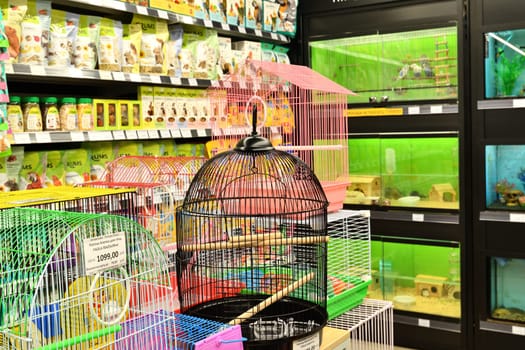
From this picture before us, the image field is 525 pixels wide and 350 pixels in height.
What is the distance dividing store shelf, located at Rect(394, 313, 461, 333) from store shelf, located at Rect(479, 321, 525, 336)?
17 cm

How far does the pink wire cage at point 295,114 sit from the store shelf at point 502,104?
0.93m

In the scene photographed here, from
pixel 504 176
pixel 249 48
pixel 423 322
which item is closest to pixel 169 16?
pixel 249 48

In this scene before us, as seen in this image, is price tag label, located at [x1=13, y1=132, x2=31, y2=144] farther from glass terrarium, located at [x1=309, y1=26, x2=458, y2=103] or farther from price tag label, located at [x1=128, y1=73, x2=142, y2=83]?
glass terrarium, located at [x1=309, y1=26, x2=458, y2=103]

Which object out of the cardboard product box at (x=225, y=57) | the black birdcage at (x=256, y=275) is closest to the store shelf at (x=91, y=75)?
the cardboard product box at (x=225, y=57)

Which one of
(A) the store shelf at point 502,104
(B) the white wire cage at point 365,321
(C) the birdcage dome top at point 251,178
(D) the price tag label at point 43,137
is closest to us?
(C) the birdcage dome top at point 251,178

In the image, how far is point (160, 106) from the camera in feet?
11.8

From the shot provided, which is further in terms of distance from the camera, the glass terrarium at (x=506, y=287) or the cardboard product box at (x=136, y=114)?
the glass terrarium at (x=506, y=287)

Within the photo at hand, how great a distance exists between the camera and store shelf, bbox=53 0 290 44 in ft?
10.4

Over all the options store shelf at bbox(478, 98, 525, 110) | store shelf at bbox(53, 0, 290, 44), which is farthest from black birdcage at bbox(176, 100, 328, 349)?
store shelf at bbox(478, 98, 525, 110)

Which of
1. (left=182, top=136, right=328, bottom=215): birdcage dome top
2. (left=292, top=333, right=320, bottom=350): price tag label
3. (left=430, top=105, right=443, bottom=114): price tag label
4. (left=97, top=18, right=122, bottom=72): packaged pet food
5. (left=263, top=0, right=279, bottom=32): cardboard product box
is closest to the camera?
(left=292, top=333, right=320, bottom=350): price tag label

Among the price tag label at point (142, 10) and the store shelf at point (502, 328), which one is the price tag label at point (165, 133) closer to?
the price tag label at point (142, 10)

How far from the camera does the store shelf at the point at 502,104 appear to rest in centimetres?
382

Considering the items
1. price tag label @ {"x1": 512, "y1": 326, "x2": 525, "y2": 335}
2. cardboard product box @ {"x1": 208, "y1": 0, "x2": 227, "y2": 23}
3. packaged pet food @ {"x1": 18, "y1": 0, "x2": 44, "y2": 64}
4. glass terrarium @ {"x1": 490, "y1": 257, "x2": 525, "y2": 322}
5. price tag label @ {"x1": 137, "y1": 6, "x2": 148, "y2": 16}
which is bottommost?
price tag label @ {"x1": 512, "y1": 326, "x2": 525, "y2": 335}

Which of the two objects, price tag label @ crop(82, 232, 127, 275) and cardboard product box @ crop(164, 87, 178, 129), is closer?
price tag label @ crop(82, 232, 127, 275)
